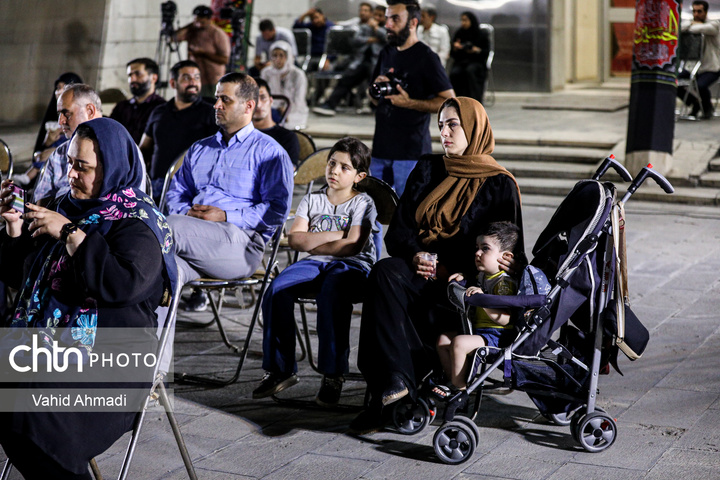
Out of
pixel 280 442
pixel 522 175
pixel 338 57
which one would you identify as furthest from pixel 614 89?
pixel 280 442

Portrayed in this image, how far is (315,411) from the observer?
4.41 metres

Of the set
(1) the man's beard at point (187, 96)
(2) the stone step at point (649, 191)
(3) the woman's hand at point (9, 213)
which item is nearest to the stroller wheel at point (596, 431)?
(3) the woman's hand at point (9, 213)

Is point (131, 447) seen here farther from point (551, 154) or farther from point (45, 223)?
point (551, 154)

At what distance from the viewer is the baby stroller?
380cm

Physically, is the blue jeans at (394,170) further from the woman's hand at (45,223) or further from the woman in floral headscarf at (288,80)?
the woman in floral headscarf at (288,80)

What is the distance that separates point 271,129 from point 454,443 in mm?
3305

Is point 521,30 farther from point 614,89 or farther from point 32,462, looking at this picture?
point 32,462

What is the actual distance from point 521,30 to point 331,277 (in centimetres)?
1216

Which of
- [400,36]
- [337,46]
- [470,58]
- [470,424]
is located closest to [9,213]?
[470,424]

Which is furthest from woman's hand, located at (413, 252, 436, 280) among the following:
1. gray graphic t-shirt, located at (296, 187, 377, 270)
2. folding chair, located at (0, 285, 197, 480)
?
folding chair, located at (0, 285, 197, 480)

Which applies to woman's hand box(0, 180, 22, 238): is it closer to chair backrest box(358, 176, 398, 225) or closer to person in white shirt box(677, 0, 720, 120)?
chair backrest box(358, 176, 398, 225)

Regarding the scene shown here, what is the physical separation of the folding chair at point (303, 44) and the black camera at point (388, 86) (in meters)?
8.77

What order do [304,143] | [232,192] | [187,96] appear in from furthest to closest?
[304,143]
[187,96]
[232,192]

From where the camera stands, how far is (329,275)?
441cm
